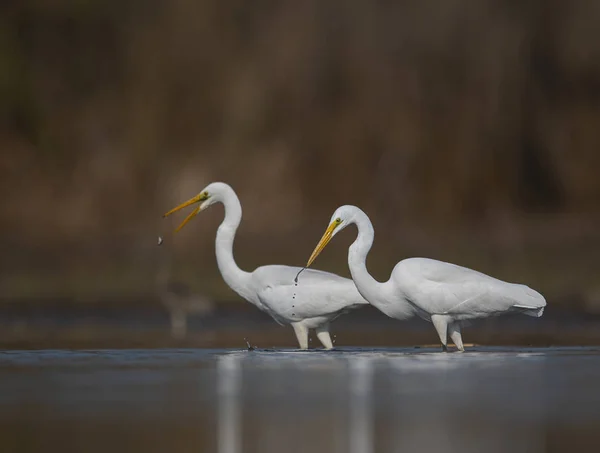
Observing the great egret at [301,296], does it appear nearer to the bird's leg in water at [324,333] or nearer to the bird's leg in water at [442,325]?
the bird's leg in water at [324,333]

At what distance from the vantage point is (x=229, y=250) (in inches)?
648

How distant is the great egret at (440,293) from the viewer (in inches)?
568

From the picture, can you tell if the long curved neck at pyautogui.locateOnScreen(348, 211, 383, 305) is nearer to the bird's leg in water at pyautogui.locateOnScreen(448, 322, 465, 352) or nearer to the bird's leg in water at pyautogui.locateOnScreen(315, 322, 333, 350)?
the bird's leg in water at pyautogui.locateOnScreen(448, 322, 465, 352)

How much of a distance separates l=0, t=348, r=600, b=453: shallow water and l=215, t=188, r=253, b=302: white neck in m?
1.40

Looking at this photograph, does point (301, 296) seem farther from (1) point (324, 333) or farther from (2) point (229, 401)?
(2) point (229, 401)

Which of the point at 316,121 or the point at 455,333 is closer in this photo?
the point at 455,333

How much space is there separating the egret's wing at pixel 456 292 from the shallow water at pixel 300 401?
1.47ft

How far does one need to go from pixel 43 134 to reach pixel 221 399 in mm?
26348

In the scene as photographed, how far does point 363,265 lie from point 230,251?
205 centimetres

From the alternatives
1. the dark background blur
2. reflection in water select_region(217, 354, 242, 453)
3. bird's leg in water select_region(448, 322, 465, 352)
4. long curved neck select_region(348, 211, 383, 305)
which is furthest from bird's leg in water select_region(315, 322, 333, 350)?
the dark background blur

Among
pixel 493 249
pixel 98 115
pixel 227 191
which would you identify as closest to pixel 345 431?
pixel 227 191

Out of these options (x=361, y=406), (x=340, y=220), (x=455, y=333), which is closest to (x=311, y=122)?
(x=340, y=220)

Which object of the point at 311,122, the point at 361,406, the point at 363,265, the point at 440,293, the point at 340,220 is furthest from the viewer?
the point at 311,122

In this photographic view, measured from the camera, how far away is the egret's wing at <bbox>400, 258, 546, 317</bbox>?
14406 millimetres
